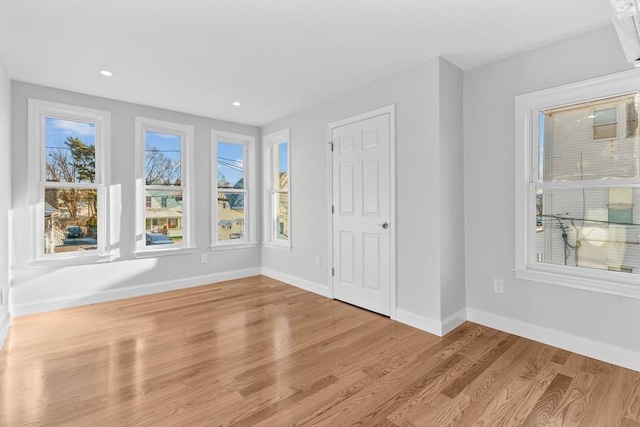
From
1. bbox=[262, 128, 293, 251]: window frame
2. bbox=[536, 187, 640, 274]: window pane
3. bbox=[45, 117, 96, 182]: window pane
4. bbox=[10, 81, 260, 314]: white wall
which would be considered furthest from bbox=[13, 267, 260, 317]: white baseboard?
bbox=[536, 187, 640, 274]: window pane

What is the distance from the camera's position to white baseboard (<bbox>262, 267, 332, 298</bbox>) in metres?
4.11

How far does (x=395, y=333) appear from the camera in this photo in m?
2.88

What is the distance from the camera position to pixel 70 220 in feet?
12.3

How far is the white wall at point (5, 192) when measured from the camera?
9.40 ft

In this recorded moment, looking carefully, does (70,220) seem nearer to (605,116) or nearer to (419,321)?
(419,321)

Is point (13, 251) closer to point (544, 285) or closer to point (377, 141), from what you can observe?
point (377, 141)

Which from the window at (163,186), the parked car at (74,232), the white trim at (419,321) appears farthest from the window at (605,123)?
the parked car at (74,232)

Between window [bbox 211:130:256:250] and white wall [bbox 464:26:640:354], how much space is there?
339 cm

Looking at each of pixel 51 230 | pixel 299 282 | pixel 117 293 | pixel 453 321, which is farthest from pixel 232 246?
pixel 453 321

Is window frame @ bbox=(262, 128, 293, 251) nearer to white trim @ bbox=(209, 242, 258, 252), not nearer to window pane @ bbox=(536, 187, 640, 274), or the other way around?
white trim @ bbox=(209, 242, 258, 252)

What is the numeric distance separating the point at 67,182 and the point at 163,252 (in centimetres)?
138

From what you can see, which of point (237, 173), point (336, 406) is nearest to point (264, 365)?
point (336, 406)

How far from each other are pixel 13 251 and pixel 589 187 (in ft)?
18.3

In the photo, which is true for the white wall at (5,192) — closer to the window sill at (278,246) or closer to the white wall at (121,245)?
the white wall at (121,245)
